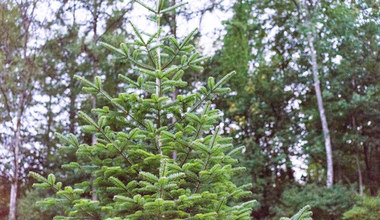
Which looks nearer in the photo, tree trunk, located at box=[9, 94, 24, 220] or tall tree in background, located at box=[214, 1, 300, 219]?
tree trunk, located at box=[9, 94, 24, 220]

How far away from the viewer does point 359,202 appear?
38.3 ft

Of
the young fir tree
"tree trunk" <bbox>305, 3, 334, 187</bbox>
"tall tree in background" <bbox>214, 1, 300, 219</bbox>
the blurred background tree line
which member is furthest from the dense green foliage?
the young fir tree

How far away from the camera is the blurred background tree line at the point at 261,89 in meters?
12.7

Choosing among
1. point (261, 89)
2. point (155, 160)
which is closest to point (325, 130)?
point (261, 89)

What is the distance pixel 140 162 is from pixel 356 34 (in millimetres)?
13023

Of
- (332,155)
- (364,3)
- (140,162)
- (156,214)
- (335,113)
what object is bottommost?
(156,214)

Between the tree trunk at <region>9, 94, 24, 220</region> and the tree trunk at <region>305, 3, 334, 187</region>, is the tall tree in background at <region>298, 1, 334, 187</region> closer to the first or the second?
the tree trunk at <region>305, 3, 334, 187</region>

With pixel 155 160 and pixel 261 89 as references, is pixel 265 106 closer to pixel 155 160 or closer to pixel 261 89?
pixel 261 89

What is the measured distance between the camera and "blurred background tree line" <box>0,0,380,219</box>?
41.6 ft

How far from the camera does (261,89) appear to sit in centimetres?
1838

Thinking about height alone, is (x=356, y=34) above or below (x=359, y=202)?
above

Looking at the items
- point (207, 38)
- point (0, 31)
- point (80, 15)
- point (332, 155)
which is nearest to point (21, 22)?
point (0, 31)

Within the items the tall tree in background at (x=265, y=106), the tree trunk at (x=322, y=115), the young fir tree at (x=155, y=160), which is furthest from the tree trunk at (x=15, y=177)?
the tree trunk at (x=322, y=115)

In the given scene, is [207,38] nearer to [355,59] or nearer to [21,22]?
[355,59]
